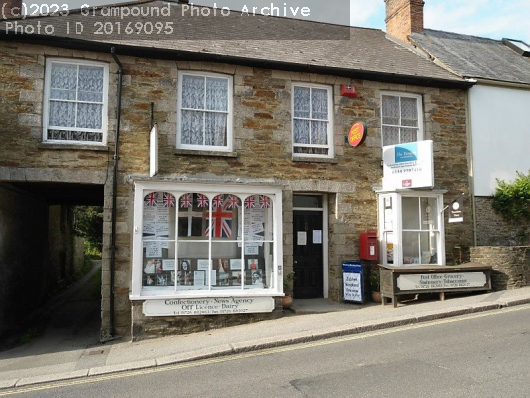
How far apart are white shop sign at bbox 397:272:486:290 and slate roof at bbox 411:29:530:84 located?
5573 mm

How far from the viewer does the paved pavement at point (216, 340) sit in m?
7.40

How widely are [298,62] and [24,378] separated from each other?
8.49 meters

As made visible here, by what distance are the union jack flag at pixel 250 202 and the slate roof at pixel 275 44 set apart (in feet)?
10.5

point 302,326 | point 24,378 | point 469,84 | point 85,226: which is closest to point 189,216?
point 302,326

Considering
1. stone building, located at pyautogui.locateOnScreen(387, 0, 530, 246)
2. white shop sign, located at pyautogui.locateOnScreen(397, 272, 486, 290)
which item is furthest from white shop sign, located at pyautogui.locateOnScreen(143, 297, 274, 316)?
stone building, located at pyautogui.locateOnScreen(387, 0, 530, 246)

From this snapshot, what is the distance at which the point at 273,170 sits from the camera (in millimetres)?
10789

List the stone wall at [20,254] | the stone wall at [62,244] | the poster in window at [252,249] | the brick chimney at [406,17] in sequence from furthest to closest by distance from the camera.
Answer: the stone wall at [62,244], the brick chimney at [406,17], the poster in window at [252,249], the stone wall at [20,254]

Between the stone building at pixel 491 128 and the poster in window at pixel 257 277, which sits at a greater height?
the stone building at pixel 491 128

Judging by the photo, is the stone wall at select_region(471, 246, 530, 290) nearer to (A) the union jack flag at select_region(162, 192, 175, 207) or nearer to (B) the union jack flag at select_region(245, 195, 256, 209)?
(B) the union jack flag at select_region(245, 195, 256, 209)

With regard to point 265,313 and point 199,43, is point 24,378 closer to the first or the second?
point 265,313

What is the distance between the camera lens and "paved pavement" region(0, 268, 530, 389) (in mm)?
7402

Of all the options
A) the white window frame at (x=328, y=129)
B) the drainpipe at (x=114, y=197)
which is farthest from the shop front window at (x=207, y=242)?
the white window frame at (x=328, y=129)

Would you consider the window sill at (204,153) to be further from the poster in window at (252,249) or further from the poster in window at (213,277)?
the poster in window at (213,277)

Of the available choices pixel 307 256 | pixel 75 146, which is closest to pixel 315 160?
pixel 307 256
